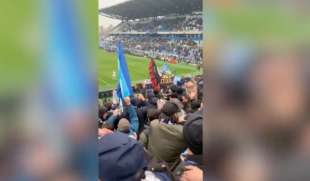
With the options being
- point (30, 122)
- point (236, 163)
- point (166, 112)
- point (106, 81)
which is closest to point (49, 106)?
point (30, 122)

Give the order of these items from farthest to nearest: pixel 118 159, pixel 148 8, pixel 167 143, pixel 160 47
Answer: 1. pixel 148 8
2. pixel 160 47
3. pixel 167 143
4. pixel 118 159

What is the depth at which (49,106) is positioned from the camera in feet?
2.68

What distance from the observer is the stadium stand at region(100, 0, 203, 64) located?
32125 millimetres

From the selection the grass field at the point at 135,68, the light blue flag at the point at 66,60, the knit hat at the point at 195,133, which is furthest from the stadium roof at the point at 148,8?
the light blue flag at the point at 66,60

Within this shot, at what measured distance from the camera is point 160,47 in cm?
3391

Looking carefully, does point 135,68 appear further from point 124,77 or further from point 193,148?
point 193,148

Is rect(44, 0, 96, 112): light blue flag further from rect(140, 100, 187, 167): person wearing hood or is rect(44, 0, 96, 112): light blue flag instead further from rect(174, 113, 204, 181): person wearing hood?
rect(140, 100, 187, 167): person wearing hood

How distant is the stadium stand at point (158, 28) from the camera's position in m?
32.1

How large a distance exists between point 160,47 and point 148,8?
2.67 m

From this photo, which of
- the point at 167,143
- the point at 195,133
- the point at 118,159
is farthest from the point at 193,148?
the point at 167,143

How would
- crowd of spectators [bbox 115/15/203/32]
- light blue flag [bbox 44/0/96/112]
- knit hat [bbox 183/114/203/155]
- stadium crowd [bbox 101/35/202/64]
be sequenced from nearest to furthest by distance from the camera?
light blue flag [bbox 44/0/96/112], knit hat [bbox 183/114/203/155], stadium crowd [bbox 101/35/202/64], crowd of spectators [bbox 115/15/203/32]

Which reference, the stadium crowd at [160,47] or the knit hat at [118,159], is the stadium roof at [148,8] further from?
the knit hat at [118,159]

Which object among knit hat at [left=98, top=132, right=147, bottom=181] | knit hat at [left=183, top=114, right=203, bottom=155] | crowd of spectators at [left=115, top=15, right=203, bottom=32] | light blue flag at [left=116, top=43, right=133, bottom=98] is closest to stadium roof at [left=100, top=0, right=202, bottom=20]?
crowd of spectators at [left=115, top=15, right=203, bottom=32]

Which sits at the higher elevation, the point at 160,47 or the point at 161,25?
the point at 161,25
